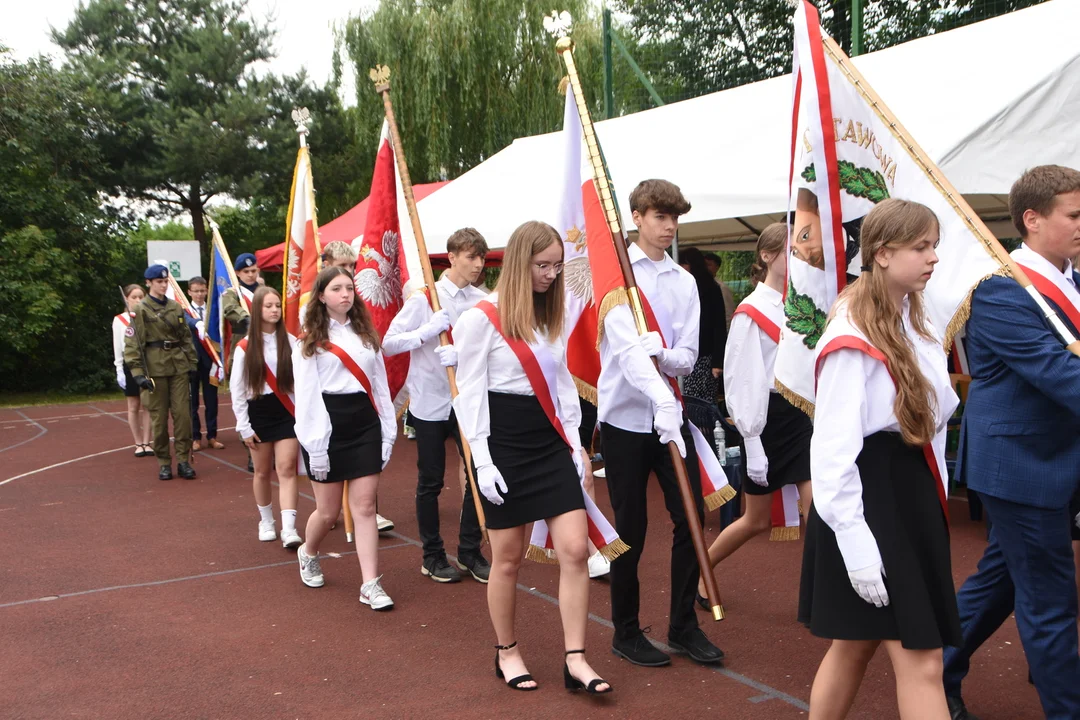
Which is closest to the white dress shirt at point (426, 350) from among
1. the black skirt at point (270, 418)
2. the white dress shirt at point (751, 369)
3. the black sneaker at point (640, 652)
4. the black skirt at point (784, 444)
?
the black skirt at point (270, 418)

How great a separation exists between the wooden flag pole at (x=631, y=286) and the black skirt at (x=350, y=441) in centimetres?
197

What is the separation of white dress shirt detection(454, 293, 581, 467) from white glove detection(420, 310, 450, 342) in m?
1.70

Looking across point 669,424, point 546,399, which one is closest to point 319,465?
point 546,399

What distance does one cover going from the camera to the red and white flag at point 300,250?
6.92 meters

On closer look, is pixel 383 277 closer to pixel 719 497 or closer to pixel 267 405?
pixel 267 405

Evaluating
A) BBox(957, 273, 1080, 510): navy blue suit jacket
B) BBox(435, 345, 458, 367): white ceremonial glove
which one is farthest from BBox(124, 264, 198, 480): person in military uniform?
BBox(957, 273, 1080, 510): navy blue suit jacket

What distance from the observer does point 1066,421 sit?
334 cm

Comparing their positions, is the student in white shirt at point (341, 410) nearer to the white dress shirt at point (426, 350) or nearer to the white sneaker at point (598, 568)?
the white dress shirt at point (426, 350)

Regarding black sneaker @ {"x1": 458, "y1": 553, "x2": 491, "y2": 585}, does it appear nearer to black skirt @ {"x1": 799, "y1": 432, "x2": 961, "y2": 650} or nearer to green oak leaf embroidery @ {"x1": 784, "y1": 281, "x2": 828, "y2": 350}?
green oak leaf embroidery @ {"x1": 784, "y1": 281, "x2": 828, "y2": 350}

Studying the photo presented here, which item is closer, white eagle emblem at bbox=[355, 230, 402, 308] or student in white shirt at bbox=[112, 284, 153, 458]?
white eagle emblem at bbox=[355, 230, 402, 308]

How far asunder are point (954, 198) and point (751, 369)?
1363mm

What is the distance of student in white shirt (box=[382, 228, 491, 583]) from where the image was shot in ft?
20.3

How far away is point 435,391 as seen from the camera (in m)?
6.39

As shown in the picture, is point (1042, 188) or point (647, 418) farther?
point (647, 418)
